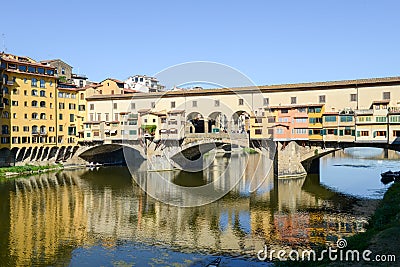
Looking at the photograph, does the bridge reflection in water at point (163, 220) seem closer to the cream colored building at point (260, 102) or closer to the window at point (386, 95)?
the cream colored building at point (260, 102)

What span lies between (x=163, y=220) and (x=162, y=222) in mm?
454

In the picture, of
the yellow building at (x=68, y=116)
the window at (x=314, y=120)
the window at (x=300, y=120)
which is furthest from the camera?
the yellow building at (x=68, y=116)

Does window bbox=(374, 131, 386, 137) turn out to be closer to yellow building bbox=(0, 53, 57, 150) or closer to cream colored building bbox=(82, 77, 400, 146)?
cream colored building bbox=(82, 77, 400, 146)

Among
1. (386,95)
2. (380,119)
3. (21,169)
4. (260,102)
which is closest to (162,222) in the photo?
(380,119)

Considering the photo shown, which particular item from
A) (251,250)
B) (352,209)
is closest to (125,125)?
(352,209)

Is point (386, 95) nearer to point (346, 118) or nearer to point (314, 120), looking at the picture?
point (346, 118)

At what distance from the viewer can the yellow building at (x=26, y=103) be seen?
4375cm

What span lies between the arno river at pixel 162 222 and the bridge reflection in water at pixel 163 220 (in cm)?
5

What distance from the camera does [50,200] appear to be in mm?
28375

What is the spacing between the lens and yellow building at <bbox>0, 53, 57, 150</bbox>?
43.8m

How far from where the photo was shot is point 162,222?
22.3 metres

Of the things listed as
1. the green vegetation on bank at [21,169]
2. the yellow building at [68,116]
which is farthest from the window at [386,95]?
the yellow building at [68,116]

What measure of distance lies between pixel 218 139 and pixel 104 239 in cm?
2494

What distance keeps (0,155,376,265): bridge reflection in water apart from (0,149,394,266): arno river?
0.16 feet
